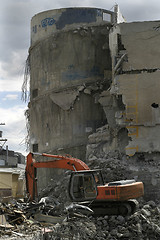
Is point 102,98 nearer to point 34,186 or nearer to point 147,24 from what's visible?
point 147,24

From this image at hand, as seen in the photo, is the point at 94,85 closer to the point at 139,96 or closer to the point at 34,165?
the point at 139,96

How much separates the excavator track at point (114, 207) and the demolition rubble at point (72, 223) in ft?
0.66

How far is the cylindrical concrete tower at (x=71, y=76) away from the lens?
21781 millimetres

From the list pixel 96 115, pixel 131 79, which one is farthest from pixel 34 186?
pixel 96 115

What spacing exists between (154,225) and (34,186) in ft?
14.8

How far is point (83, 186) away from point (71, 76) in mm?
10297

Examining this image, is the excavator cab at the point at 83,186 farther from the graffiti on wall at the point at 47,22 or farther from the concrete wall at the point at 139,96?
the graffiti on wall at the point at 47,22

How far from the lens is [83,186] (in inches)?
507

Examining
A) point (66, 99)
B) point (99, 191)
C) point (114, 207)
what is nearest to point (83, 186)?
point (99, 191)

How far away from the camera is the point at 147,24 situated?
18.4m

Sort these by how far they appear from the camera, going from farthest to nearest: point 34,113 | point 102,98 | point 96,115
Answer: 1. point 34,113
2. point 96,115
3. point 102,98

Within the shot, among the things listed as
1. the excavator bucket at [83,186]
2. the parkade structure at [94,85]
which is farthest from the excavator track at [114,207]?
the parkade structure at [94,85]

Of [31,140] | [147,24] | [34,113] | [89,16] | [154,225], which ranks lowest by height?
[154,225]

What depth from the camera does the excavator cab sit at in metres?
12.7
